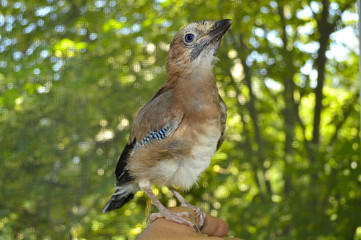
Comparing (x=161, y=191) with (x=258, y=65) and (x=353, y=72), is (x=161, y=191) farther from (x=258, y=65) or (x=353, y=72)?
(x=353, y=72)

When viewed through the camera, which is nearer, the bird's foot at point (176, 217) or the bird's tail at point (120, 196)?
the bird's foot at point (176, 217)

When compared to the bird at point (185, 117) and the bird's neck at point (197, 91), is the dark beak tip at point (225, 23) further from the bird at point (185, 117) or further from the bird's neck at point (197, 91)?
the bird's neck at point (197, 91)

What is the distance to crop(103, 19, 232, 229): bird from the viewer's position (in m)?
0.93

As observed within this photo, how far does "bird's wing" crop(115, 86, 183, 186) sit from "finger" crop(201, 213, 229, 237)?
26 cm

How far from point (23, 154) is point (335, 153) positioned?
4.83 feet

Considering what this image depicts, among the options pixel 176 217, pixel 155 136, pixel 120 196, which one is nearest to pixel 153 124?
pixel 155 136

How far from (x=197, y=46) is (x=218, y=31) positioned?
6 centimetres

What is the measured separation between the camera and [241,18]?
6.82 ft

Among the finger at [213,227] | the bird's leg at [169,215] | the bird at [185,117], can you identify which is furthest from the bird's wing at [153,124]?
the finger at [213,227]

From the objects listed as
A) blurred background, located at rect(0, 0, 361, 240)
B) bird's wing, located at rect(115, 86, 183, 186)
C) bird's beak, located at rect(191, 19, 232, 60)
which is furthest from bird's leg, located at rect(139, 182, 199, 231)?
blurred background, located at rect(0, 0, 361, 240)

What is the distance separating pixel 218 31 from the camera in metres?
0.92

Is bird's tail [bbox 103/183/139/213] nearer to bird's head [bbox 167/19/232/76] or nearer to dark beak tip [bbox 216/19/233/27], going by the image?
bird's head [bbox 167/19/232/76]

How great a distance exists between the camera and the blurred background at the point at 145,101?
1.91 m

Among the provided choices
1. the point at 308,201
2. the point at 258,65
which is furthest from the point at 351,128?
the point at 258,65
